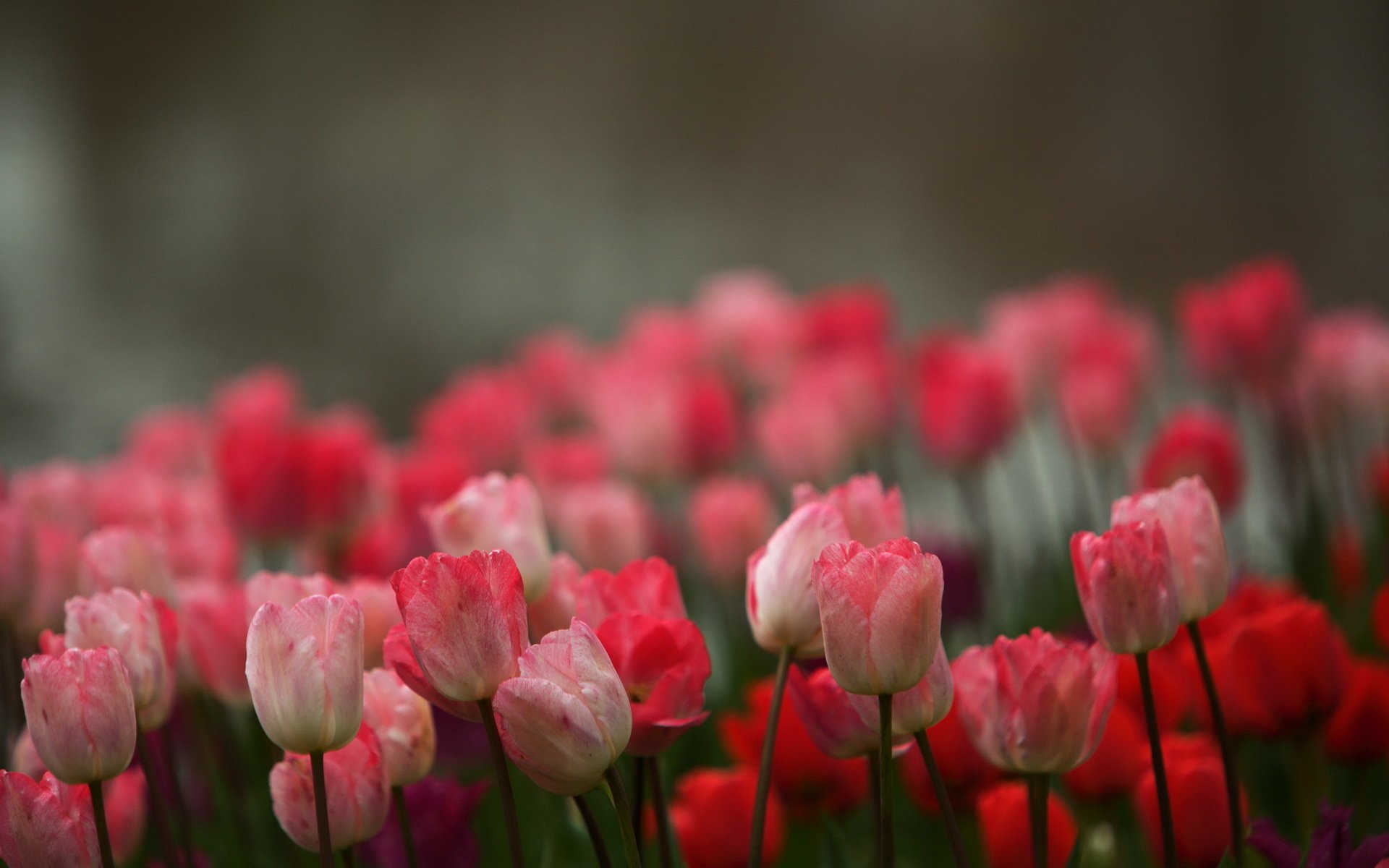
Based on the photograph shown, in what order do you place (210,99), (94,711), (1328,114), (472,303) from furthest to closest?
(472,303) → (210,99) → (1328,114) → (94,711)

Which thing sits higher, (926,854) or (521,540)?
(521,540)

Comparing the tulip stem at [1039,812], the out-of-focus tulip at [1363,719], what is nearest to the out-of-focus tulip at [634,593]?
the tulip stem at [1039,812]

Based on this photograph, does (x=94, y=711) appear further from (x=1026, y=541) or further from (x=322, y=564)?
(x=1026, y=541)

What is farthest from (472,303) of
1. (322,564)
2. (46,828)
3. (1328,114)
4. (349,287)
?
(46,828)

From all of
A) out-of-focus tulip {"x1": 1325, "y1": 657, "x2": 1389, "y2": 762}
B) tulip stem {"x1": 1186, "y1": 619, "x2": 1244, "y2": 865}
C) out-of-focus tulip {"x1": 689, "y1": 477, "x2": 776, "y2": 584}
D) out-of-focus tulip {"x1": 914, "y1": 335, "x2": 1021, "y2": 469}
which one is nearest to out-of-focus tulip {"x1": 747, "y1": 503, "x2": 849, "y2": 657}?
tulip stem {"x1": 1186, "y1": 619, "x2": 1244, "y2": 865}

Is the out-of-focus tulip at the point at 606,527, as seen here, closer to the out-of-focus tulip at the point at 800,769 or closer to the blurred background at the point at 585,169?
the out-of-focus tulip at the point at 800,769

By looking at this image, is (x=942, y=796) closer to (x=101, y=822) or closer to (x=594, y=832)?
(x=594, y=832)

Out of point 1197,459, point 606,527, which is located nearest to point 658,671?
point 606,527
